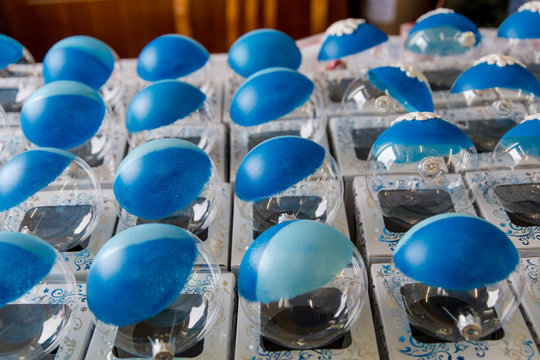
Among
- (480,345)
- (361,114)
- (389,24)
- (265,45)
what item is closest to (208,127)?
(265,45)

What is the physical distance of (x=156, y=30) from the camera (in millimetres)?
2840

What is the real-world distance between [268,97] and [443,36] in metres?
0.64

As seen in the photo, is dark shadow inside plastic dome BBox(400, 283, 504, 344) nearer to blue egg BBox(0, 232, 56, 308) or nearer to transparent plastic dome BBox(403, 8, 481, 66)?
Answer: blue egg BBox(0, 232, 56, 308)

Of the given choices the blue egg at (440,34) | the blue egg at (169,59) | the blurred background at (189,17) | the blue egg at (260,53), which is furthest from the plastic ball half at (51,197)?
the blurred background at (189,17)

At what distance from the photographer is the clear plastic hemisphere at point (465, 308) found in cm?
91

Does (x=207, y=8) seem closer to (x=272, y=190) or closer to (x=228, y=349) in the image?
(x=272, y=190)

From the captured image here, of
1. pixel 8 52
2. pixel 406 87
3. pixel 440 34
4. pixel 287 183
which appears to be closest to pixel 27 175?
pixel 287 183

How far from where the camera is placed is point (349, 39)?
1.51 m

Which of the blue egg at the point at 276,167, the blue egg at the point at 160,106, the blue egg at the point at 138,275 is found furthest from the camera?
the blue egg at the point at 160,106

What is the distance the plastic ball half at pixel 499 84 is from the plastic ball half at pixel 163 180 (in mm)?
653

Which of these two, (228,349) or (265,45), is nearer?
(228,349)

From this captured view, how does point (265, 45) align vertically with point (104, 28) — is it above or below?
above

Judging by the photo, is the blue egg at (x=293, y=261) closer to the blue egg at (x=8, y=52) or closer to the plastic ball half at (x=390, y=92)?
the plastic ball half at (x=390, y=92)

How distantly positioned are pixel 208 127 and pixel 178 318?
1.94ft
